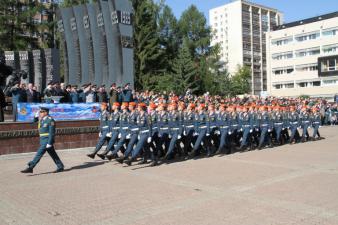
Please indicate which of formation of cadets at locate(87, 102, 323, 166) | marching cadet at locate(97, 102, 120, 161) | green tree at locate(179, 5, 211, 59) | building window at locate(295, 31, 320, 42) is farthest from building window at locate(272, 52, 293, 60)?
marching cadet at locate(97, 102, 120, 161)

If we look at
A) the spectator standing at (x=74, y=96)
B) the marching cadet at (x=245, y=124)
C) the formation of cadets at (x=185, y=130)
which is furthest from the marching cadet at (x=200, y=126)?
the spectator standing at (x=74, y=96)

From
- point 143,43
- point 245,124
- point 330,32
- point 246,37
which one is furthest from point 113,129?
point 246,37

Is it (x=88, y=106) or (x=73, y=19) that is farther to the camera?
(x=73, y=19)

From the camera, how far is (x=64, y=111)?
16.3 m

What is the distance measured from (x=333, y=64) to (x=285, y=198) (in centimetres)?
6318

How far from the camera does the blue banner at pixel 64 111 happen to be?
1546 centimetres

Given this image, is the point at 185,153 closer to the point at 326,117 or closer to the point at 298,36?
the point at 326,117

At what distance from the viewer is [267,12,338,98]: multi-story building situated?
2657 inches

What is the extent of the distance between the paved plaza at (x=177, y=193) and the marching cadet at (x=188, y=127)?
1.39 metres

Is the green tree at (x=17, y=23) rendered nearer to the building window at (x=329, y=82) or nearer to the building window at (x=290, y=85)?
the building window at (x=329, y=82)

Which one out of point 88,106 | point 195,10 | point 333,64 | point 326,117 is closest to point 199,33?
point 195,10

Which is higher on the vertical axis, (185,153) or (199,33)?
(199,33)

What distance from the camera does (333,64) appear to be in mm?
65812

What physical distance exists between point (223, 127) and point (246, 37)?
94.1 meters
